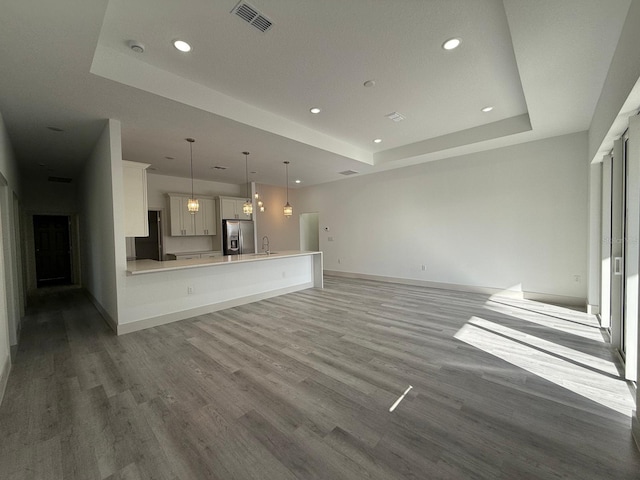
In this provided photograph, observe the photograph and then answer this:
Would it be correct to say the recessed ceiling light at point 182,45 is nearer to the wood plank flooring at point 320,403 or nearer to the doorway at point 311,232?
the wood plank flooring at point 320,403

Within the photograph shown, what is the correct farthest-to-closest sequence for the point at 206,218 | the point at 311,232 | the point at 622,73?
the point at 311,232, the point at 206,218, the point at 622,73

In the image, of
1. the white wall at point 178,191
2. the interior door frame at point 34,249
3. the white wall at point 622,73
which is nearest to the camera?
the white wall at point 622,73

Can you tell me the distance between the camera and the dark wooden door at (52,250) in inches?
293

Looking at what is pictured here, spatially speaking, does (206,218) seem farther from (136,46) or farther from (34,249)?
(136,46)

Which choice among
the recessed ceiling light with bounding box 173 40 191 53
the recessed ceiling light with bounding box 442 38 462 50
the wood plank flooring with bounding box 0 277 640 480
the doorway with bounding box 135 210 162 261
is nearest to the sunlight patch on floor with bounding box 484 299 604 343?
the wood plank flooring with bounding box 0 277 640 480

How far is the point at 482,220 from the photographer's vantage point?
5551 millimetres

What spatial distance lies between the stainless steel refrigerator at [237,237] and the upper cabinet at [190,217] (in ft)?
1.47

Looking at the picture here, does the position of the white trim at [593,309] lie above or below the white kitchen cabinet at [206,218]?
below

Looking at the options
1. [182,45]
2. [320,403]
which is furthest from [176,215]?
[320,403]

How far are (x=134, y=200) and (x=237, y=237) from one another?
11.6ft

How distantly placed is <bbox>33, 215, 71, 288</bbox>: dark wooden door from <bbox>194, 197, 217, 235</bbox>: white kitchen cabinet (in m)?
4.05

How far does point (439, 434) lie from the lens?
1785 millimetres

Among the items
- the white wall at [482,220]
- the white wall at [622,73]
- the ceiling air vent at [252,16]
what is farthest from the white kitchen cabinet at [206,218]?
the white wall at [622,73]

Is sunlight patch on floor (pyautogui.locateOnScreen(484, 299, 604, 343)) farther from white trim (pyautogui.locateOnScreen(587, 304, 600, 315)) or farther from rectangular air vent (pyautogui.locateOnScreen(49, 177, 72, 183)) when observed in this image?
rectangular air vent (pyautogui.locateOnScreen(49, 177, 72, 183))
